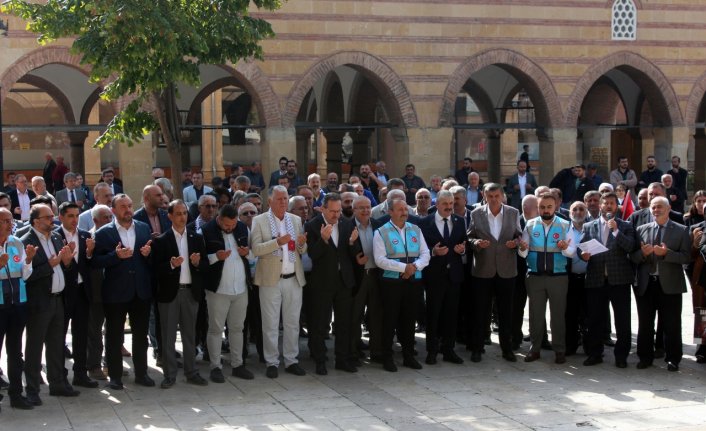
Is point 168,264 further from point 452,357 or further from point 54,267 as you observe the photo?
point 452,357

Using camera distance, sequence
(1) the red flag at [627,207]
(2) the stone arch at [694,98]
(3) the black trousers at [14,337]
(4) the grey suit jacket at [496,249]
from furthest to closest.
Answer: (2) the stone arch at [694,98] → (1) the red flag at [627,207] → (4) the grey suit jacket at [496,249] → (3) the black trousers at [14,337]

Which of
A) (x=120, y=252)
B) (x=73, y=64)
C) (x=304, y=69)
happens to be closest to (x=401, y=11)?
(x=304, y=69)

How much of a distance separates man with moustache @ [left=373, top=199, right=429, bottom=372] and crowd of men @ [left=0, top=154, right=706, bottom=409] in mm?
14

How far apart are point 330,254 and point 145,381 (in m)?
2.16

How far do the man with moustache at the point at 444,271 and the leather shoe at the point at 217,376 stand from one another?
2.19 m

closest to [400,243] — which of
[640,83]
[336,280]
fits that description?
[336,280]

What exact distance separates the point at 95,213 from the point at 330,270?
7.73 feet

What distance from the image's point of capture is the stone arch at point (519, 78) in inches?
864

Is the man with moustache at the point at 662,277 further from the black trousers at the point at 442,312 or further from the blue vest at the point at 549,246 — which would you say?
the black trousers at the point at 442,312

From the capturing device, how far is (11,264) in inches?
347

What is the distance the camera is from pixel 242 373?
A: 10297 mm

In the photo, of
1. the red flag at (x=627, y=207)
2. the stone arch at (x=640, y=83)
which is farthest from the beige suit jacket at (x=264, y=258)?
the stone arch at (x=640, y=83)

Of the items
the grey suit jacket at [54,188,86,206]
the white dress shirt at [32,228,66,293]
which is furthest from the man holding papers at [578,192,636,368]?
the grey suit jacket at [54,188,86,206]

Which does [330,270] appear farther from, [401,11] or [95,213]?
[401,11]
